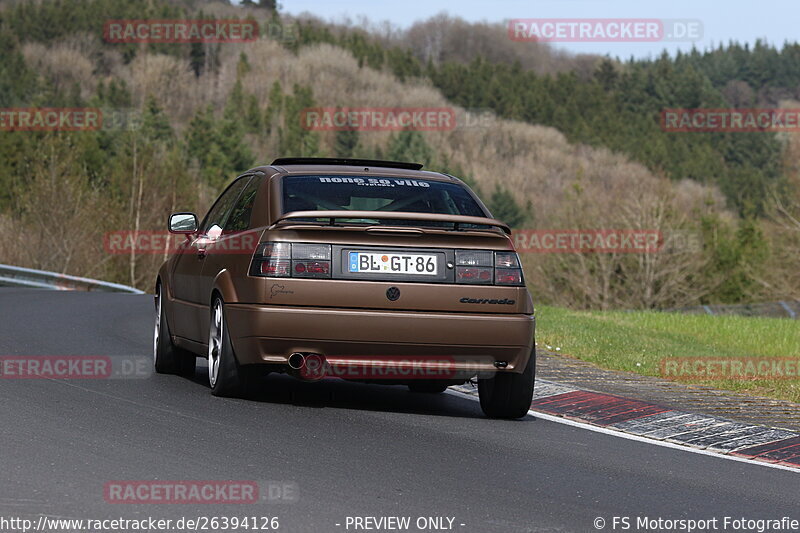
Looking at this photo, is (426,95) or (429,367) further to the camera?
(426,95)

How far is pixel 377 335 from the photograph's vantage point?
26.0 feet

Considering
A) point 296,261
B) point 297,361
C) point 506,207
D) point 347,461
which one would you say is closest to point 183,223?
point 296,261

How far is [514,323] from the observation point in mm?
8117

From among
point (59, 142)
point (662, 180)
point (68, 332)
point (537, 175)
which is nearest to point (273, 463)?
point (68, 332)

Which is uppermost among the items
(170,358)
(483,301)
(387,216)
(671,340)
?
(387,216)

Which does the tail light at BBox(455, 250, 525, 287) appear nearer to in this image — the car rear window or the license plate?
the license plate

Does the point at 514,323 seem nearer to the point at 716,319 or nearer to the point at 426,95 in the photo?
the point at 716,319

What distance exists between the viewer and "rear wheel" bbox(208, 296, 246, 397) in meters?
8.44

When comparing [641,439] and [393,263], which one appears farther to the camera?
[393,263]

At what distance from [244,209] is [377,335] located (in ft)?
5.96

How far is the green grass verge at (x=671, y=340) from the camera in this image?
447 inches

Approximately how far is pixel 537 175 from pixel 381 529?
14982 centimetres

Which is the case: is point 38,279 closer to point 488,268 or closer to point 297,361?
point 297,361

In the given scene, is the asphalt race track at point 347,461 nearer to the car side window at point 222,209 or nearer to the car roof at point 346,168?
the car side window at point 222,209
